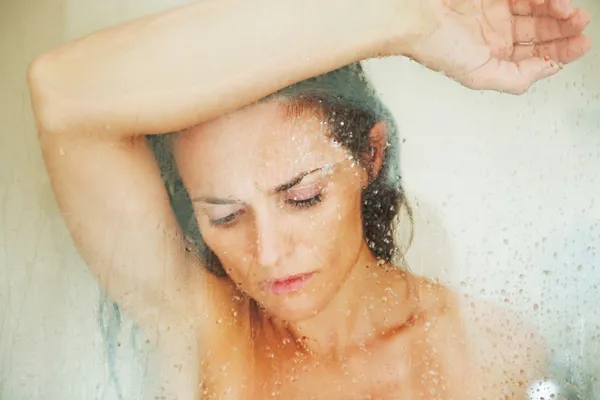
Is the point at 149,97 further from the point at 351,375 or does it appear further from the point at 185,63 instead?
the point at 351,375

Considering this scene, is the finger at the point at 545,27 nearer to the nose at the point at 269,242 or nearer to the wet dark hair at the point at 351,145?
the wet dark hair at the point at 351,145

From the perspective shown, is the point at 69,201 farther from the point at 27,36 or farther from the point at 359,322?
the point at 359,322

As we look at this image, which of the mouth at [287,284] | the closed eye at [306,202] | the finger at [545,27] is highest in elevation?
the finger at [545,27]

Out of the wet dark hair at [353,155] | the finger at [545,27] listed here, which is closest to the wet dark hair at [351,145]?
the wet dark hair at [353,155]

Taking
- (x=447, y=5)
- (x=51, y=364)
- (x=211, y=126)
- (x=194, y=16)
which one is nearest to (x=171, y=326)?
(x=51, y=364)

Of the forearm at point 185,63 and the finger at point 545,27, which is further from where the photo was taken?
the finger at point 545,27

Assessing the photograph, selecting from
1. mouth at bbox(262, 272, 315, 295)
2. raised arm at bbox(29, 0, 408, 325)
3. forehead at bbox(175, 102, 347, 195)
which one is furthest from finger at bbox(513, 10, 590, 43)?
mouth at bbox(262, 272, 315, 295)

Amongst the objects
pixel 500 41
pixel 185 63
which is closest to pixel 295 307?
pixel 185 63

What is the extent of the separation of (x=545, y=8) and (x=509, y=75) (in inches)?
4.4

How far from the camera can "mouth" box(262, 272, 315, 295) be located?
0.91 m

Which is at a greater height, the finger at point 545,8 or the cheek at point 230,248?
the finger at point 545,8

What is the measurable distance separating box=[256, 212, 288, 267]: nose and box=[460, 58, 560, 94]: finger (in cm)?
33

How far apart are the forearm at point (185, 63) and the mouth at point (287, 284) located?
23 cm

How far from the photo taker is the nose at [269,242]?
893 millimetres
